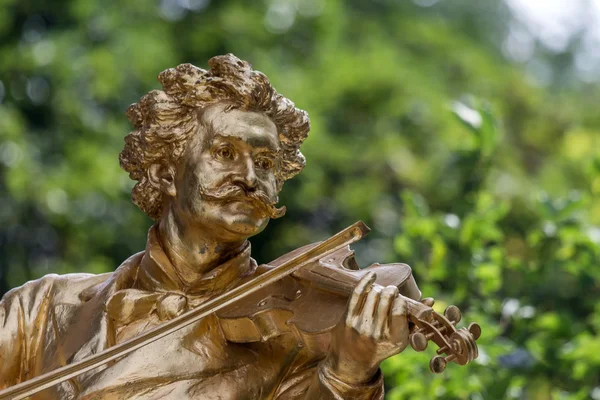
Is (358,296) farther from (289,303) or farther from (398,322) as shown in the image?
(289,303)

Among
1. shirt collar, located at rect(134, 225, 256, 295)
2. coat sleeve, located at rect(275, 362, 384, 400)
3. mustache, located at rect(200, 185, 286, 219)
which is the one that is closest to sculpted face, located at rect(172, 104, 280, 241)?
mustache, located at rect(200, 185, 286, 219)

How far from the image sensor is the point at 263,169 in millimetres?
3488

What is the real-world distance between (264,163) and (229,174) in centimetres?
12

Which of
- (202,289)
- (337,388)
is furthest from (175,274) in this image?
(337,388)

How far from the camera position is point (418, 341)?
2914 mm

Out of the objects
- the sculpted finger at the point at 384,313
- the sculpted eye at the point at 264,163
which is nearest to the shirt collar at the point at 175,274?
the sculpted eye at the point at 264,163

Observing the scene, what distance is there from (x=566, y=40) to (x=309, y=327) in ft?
44.2

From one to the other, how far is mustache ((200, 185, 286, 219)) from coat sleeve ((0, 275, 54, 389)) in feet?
1.86

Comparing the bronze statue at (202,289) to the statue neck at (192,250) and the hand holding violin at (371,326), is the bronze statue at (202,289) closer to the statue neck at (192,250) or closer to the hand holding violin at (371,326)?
the statue neck at (192,250)

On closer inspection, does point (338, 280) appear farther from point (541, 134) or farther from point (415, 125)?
point (541, 134)

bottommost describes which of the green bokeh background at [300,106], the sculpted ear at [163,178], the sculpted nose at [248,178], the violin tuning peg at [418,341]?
the green bokeh background at [300,106]

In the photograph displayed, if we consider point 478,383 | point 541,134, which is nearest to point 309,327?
point 478,383

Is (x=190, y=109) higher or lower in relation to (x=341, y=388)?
higher

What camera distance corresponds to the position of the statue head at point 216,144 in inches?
135
